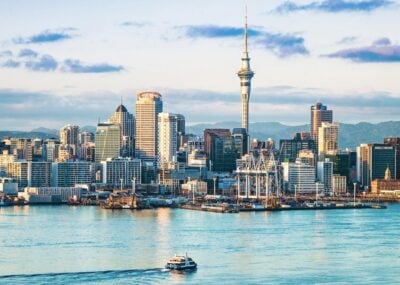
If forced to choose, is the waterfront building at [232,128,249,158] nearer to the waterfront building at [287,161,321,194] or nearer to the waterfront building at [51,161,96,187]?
the waterfront building at [287,161,321,194]

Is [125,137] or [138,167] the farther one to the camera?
[125,137]

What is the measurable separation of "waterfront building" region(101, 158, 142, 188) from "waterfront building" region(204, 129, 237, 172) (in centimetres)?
1254

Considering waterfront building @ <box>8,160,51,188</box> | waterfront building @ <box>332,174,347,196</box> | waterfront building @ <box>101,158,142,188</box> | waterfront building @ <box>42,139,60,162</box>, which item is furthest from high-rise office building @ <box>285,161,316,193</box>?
waterfront building @ <box>42,139,60,162</box>

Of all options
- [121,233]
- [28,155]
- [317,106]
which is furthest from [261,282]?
[317,106]

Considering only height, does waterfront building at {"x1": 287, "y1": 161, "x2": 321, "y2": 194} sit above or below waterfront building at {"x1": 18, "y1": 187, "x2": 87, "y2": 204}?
above

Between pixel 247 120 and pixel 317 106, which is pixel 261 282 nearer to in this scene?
pixel 247 120

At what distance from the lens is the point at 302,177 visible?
3219 inches

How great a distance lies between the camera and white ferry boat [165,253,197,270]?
24.0 metres

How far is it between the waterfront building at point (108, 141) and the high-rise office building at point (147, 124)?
495 centimetres

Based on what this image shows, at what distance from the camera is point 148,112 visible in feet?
316

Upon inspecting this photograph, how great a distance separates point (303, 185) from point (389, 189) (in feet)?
20.0

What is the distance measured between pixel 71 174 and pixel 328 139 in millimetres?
27634

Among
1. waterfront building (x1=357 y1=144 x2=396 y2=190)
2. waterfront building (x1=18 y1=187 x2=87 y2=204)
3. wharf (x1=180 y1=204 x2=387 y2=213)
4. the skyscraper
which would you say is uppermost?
the skyscraper

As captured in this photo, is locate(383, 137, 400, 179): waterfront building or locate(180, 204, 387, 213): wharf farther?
locate(383, 137, 400, 179): waterfront building
